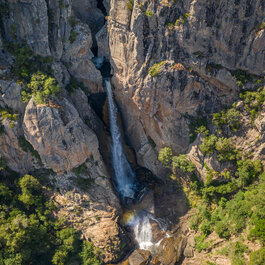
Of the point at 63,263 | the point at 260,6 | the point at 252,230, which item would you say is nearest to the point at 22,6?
the point at 260,6

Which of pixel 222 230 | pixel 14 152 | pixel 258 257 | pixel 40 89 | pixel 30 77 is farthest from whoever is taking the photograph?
pixel 14 152

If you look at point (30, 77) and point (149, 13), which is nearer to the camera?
point (149, 13)

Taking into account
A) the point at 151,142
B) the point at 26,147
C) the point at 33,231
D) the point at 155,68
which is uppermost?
the point at 155,68

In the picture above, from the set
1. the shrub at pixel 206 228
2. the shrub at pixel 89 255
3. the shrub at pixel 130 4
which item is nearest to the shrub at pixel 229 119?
the shrub at pixel 206 228

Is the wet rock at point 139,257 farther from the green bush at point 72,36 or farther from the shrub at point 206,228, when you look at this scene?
the green bush at point 72,36

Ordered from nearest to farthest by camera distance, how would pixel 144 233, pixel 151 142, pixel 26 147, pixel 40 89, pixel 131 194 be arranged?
1. pixel 40 89
2. pixel 26 147
3. pixel 144 233
4. pixel 151 142
5. pixel 131 194

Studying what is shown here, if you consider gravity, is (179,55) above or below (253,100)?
above

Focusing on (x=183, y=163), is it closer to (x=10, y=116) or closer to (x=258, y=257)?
(x=258, y=257)

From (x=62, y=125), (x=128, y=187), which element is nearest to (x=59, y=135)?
(x=62, y=125)
